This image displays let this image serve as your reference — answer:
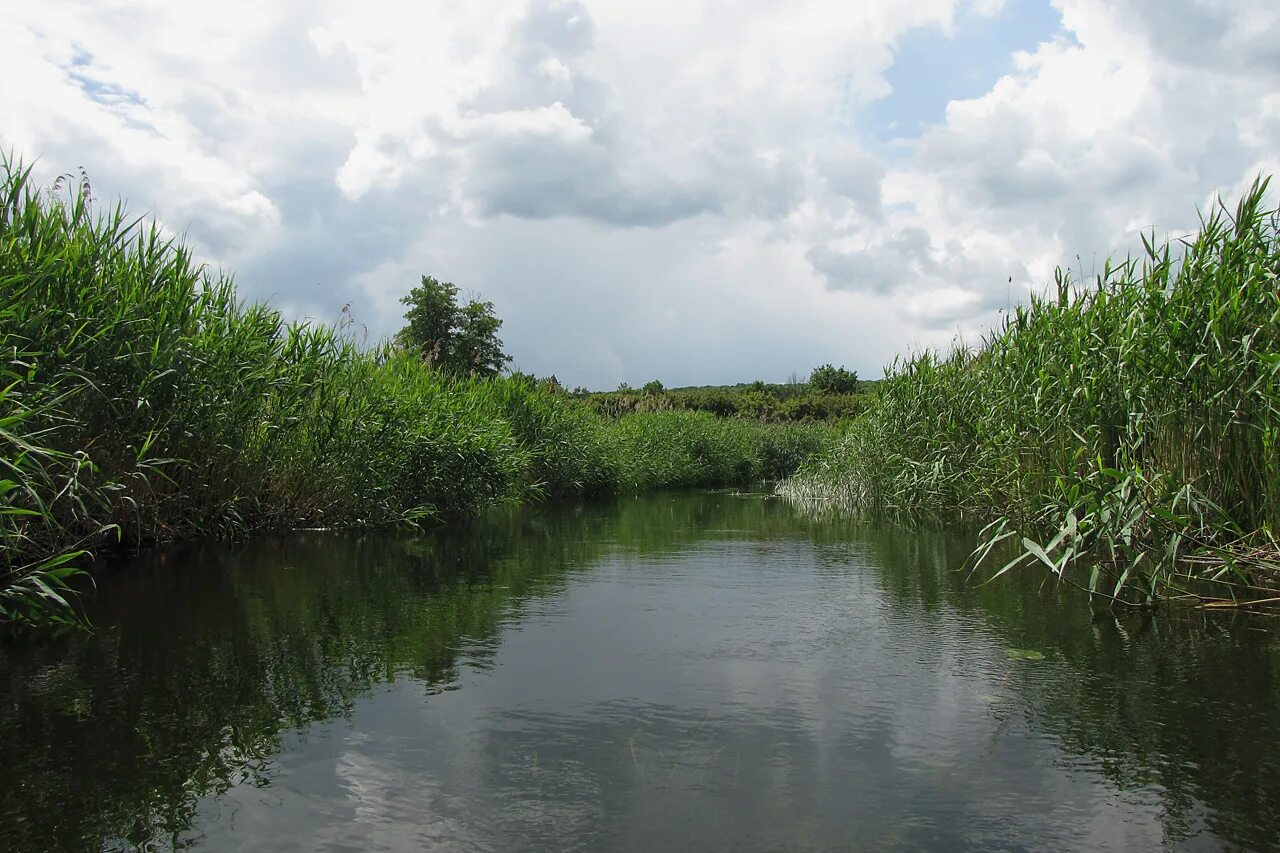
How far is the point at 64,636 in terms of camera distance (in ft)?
16.0

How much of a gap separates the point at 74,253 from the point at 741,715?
543 centimetres

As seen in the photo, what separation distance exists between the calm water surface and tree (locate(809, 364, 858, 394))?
43568mm

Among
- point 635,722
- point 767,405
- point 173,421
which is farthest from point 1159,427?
point 767,405

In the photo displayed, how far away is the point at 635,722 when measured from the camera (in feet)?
11.7

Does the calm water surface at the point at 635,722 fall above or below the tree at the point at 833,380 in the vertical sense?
below

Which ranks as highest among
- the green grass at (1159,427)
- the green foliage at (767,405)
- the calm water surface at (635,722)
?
the green foliage at (767,405)

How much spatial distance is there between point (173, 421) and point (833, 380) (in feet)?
147

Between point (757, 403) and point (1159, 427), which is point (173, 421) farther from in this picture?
point (757, 403)

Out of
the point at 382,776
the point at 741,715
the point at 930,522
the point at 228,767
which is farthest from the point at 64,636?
the point at 930,522

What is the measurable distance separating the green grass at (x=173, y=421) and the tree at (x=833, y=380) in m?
37.8

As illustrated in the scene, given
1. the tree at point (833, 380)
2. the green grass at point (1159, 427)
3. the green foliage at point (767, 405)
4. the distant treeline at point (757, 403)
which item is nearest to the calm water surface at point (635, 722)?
the green grass at point (1159, 427)

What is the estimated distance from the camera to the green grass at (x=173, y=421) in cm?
535

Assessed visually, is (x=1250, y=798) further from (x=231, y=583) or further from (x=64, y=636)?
(x=231, y=583)

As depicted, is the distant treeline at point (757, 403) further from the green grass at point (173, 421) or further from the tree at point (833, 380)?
the green grass at point (173, 421)
